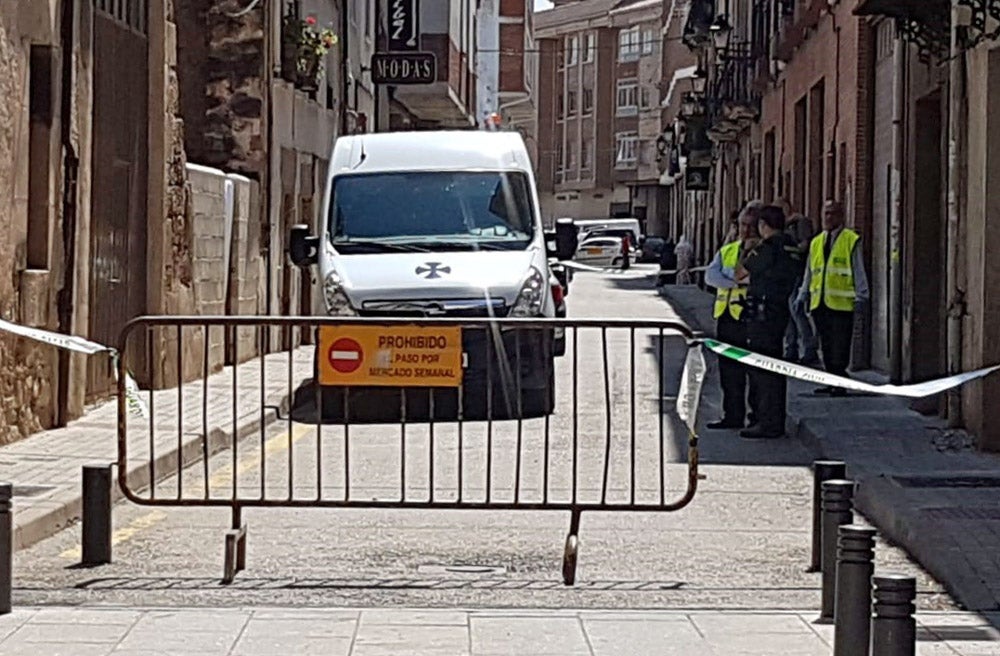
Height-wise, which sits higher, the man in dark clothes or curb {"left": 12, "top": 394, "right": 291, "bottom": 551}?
the man in dark clothes

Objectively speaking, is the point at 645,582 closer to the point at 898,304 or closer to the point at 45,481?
the point at 45,481

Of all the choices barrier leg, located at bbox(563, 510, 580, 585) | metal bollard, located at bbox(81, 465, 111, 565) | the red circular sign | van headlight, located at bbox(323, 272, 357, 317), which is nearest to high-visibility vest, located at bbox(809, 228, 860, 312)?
van headlight, located at bbox(323, 272, 357, 317)

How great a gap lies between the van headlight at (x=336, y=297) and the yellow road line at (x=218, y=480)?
68.6 inches

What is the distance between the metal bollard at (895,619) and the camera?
551cm

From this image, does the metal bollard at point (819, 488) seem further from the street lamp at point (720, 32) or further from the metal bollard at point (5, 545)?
the street lamp at point (720, 32)

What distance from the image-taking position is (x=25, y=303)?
43.4ft

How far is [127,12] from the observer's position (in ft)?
55.5

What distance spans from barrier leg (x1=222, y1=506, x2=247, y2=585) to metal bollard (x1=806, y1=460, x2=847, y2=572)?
2652 millimetres

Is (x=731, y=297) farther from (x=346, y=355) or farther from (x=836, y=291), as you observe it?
(x=346, y=355)

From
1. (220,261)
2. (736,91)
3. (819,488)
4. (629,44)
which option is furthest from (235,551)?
(629,44)

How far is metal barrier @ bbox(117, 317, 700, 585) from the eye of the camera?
9.64m

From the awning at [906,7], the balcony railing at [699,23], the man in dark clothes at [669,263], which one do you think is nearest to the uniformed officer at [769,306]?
the awning at [906,7]

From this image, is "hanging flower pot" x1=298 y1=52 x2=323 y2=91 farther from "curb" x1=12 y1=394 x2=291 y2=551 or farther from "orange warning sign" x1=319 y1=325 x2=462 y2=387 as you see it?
"orange warning sign" x1=319 y1=325 x2=462 y2=387

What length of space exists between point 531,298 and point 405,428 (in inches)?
236
